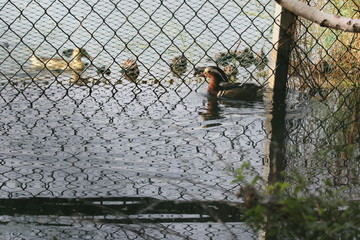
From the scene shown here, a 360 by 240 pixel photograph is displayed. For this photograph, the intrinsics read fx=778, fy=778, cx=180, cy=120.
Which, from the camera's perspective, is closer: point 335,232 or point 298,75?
point 335,232

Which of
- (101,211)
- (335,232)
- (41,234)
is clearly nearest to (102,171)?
(101,211)

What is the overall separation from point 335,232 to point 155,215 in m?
1.40

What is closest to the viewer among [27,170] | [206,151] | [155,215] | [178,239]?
[178,239]

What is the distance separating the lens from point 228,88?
224 inches

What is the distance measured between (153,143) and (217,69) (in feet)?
5.34

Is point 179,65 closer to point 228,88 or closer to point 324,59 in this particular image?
point 228,88

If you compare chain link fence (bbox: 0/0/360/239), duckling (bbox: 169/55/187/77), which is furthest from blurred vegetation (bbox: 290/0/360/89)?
duckling (bbox: 169/55/187/77)

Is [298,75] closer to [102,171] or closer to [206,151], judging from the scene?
[206,151]

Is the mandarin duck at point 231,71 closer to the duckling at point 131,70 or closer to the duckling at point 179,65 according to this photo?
the duckling at point 179,65

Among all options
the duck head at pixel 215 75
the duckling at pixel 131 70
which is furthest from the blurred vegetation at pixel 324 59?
the duckling at pixel 131 70

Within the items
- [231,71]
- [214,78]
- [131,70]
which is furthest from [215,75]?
[131,70]

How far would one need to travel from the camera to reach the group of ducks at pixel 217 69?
5582 millimetres

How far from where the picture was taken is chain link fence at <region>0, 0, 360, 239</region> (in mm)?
3133

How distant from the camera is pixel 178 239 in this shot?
2996 mm
